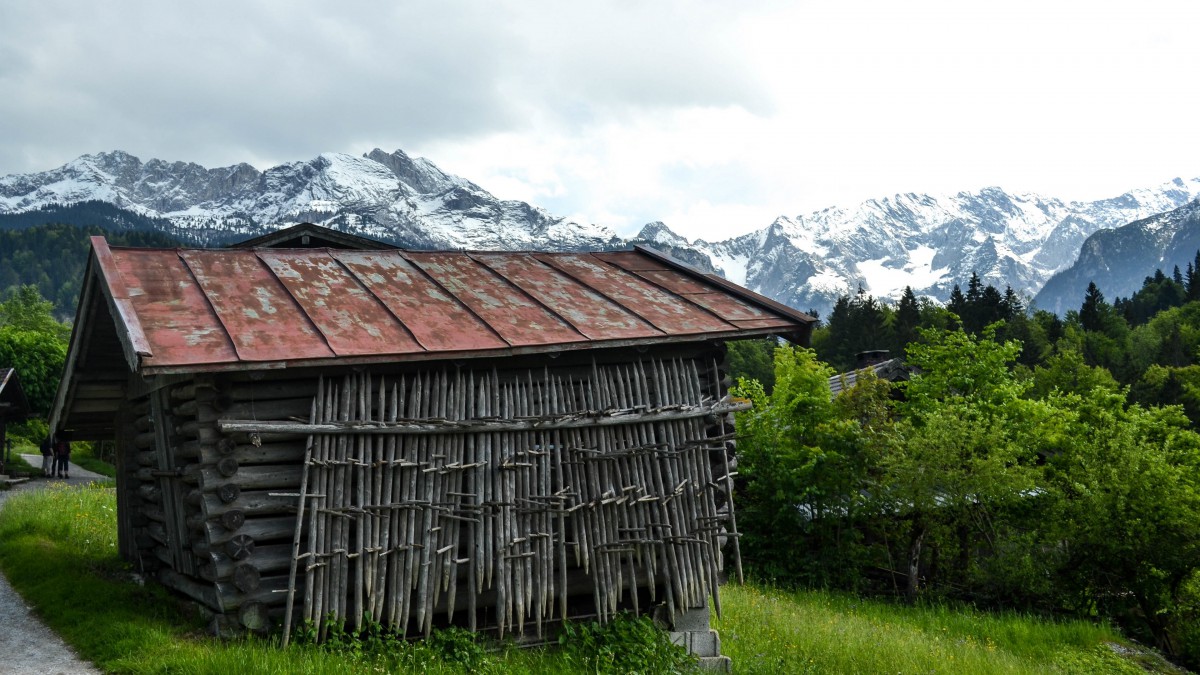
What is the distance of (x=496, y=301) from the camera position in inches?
496

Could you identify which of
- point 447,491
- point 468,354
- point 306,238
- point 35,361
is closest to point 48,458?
point 35,361

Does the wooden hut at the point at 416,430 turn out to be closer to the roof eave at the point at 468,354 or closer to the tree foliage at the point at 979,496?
the roof eave at the point at 468,354

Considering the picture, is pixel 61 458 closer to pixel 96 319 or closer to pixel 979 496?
pixel 96 319

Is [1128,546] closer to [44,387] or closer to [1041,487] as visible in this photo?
[1041,487]

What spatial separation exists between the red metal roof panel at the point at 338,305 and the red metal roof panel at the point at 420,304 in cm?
16

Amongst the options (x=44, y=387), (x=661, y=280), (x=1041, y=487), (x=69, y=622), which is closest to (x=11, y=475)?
(x=44, y=387)

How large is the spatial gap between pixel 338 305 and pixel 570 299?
3.28 m

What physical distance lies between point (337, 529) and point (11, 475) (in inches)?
1360

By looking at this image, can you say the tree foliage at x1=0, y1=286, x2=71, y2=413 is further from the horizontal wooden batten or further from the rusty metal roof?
the horizontal wooden batten

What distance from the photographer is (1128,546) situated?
1906 cm

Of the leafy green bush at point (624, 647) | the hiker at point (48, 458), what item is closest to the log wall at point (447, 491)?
the leafy green bush at point (624, 647)

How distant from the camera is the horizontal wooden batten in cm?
997

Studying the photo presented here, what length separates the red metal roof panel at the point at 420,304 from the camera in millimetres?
11000

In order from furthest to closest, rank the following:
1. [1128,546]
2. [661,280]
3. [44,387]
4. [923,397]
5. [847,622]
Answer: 1. [44,387]
2. [923,397]
3. [1128,546]
4. [847,622]
5. [661,280]
